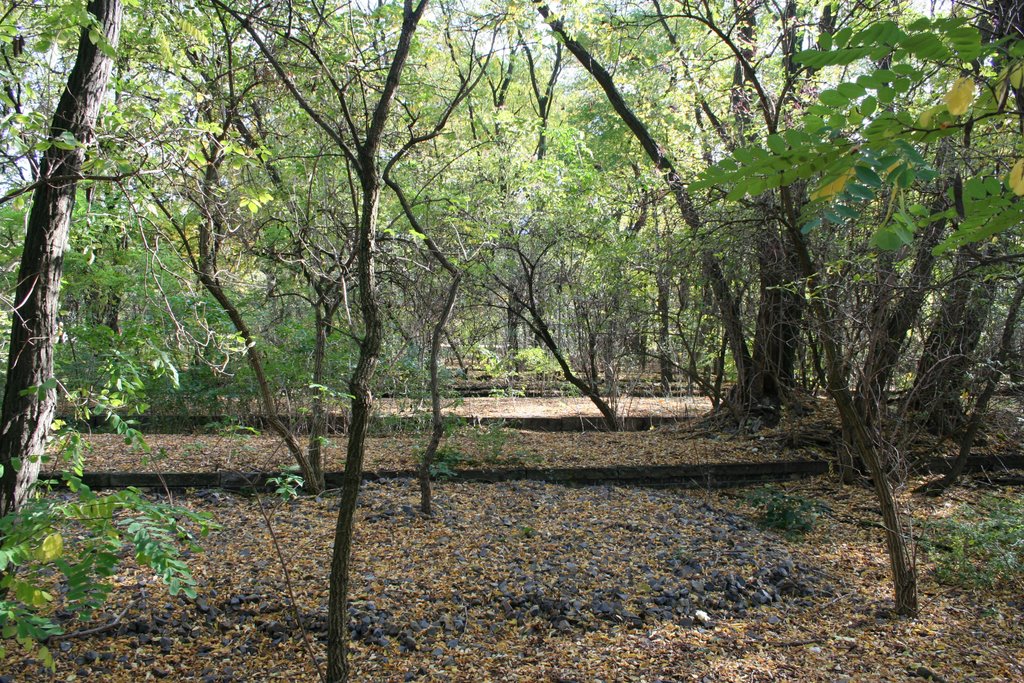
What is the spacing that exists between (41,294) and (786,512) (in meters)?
5.48

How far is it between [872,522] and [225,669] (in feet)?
17.1

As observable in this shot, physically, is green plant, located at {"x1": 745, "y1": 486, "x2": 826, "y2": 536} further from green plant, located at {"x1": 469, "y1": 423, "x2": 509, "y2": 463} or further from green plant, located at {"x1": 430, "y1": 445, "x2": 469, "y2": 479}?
green plant, located at {"x1": 430, "y1": 445, "x2": 469, "y2": 479}

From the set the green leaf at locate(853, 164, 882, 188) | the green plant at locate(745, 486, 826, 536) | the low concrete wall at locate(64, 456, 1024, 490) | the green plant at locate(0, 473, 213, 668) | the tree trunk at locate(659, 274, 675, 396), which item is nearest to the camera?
the green leaf at locate(853, 164, 882, 188)

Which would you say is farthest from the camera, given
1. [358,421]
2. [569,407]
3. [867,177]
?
[569,407]

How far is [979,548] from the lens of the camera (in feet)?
15.8

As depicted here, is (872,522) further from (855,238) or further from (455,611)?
(455,611)

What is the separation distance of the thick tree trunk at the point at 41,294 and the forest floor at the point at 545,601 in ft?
3.38

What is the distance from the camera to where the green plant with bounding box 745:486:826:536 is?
5645 mm

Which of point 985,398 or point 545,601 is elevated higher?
point 985,398

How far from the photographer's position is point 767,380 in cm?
848

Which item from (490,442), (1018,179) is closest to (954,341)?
(490,442)

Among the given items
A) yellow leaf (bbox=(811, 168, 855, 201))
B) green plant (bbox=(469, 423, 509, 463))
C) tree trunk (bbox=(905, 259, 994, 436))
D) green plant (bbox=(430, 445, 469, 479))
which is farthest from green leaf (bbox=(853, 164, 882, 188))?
green plant (bbox=(469, 423, 509, 463))

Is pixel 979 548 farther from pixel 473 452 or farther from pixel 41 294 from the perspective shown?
pixel 41 294

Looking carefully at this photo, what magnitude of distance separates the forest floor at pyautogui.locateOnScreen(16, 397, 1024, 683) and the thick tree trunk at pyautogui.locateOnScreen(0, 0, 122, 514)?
103 centimetres
